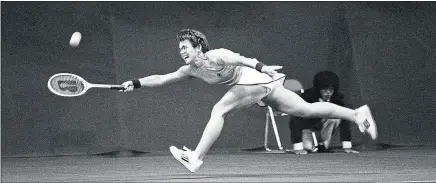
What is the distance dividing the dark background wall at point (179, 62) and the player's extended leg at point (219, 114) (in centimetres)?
379

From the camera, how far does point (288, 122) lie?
10.2 m

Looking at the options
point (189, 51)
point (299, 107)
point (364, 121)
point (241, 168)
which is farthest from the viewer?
point (241, 168)

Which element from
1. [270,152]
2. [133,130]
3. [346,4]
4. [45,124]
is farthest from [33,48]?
[346,4]

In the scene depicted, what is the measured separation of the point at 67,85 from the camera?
6.46 metres

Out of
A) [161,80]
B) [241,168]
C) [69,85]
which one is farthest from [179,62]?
[161,80]

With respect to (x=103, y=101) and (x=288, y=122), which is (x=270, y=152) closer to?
(x=288, y=122)

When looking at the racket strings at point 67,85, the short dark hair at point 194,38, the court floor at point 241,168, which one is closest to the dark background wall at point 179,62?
the court floor at point 241,168

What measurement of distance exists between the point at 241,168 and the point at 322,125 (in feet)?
8.56

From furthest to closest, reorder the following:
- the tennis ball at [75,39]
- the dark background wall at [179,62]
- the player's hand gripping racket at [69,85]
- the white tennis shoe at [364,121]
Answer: the dark background wall at [179,62] → the tennis ball at [75,39] → the white tennis shoe at [364,121] → the player's hand gripping racket at [69,85]

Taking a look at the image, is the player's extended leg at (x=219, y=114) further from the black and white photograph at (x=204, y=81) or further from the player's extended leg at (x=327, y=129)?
the player's extended leg at (x=327, y=129)

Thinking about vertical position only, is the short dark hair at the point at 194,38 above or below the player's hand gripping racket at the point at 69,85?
above

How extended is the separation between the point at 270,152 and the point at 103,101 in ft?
6.58

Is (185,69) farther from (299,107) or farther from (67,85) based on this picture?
(67,85)

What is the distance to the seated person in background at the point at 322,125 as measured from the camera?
30.7ft
